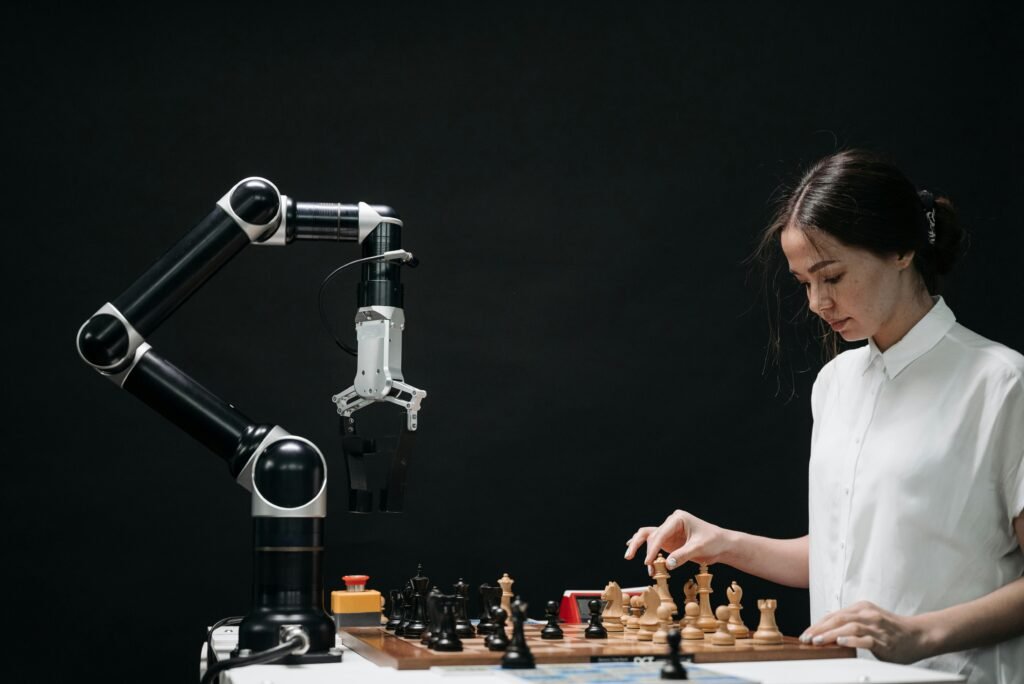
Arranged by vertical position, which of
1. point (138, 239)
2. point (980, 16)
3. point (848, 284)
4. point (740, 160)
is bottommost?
point (848, 284)

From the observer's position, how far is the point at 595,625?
1.94 meters

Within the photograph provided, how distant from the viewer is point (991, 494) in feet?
6.36

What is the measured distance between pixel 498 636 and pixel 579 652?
15cm

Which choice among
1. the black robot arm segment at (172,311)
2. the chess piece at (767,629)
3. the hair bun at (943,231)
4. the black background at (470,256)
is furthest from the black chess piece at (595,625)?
the black background at (470,256)

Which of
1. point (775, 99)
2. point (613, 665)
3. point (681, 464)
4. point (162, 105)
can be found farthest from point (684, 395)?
point (613, 665)

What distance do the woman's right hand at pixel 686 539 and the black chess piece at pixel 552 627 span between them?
0.23 meters

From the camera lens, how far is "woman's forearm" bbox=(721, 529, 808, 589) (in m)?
2.25

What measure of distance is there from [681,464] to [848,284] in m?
1.52

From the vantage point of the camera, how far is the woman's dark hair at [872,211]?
207cm

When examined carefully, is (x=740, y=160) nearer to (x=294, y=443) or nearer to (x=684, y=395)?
(x=684, y=395)

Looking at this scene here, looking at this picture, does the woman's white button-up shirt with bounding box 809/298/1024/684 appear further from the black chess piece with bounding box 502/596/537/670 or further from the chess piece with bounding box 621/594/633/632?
the black chess piece with bounding box 502/596/537/670

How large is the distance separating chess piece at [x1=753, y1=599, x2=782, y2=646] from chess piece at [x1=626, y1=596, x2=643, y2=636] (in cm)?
25

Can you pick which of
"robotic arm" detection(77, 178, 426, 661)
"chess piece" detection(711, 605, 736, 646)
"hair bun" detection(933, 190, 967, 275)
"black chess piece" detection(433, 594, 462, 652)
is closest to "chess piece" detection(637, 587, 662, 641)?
"chess piece" detection(711, 605, 736, 646)

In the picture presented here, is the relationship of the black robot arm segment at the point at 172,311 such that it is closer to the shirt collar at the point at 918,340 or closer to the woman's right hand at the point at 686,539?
the woman's right hand at the point at 686,539
